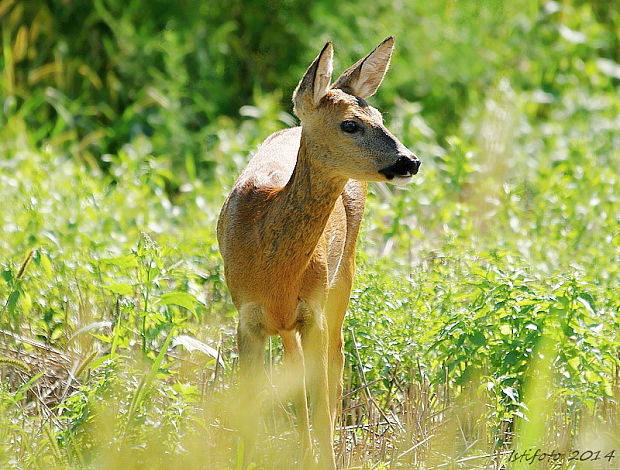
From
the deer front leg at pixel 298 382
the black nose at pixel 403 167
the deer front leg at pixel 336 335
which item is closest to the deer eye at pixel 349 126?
the black nose at pixel 403 167

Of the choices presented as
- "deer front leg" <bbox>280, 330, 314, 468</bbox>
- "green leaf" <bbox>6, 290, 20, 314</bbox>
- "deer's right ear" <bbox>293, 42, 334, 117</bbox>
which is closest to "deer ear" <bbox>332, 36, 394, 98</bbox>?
"deer's right ear" <bbox>293, 42, 334, 117</bbox>

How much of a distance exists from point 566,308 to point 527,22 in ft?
20.8

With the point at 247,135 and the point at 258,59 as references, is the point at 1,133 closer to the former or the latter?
the point at 247,135

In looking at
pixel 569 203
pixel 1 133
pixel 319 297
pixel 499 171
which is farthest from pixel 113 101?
pixel 319 297

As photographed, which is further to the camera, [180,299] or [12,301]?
[12,301]

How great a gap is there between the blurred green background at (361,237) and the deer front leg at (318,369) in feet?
0.54

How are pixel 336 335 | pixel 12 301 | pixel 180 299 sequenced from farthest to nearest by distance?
pixel 336 335
pixel 12 301
pixel 180 299

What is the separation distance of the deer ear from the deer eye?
0.29 metres

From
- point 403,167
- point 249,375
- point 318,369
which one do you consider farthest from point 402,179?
point 249,375

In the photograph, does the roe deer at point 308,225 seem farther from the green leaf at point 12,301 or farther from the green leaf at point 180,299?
the green leaf at point 12,301

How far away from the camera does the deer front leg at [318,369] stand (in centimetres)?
521

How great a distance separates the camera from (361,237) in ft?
21.4

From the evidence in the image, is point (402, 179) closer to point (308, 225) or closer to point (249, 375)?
point (308, 225)

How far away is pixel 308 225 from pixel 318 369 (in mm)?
644
